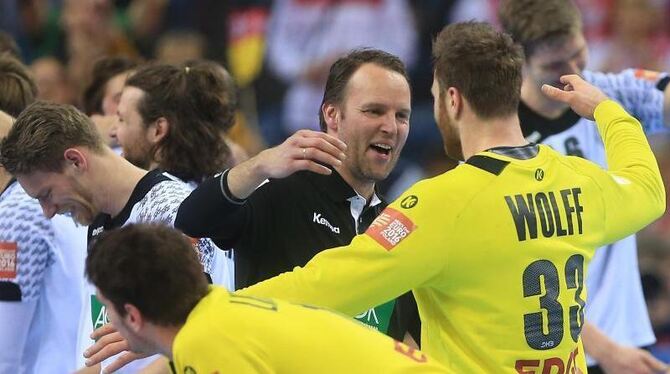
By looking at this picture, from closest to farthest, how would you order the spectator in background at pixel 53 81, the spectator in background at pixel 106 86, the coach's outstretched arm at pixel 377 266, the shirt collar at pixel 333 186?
the coach's outstretched arm at pixel 377 266 < the shirt collar at pixel 333 186 < the spectator in background at pixel 106 86 < the spectator in background at pixel 53 81

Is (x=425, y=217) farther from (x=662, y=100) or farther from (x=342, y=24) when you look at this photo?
(x=342, y=24)

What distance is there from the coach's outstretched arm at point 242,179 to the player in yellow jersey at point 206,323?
0.62 m

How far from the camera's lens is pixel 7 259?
5.55m

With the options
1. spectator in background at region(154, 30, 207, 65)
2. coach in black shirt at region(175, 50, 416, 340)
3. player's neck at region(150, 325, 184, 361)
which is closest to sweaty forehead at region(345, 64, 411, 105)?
coach in black shirt at region(175, 50, 416, 340)

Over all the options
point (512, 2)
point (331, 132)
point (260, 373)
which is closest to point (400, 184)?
point (512, 2)

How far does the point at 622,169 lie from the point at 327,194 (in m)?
1.02

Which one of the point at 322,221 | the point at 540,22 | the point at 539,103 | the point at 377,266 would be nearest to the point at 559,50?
the point at 540,22

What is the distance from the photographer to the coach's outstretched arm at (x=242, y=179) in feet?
14.5

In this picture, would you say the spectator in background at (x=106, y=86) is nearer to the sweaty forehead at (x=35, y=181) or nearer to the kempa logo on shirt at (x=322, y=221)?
the sweaty forehead at (x=35, y=181)

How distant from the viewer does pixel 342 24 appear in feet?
34.4

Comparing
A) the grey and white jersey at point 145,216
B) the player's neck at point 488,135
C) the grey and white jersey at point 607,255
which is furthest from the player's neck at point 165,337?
the grey and white jersey at point 607,255

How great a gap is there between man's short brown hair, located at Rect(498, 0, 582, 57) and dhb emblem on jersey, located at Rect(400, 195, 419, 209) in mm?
2520

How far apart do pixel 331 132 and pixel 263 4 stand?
560 cm

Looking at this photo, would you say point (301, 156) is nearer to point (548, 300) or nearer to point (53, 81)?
point (548, 300)
